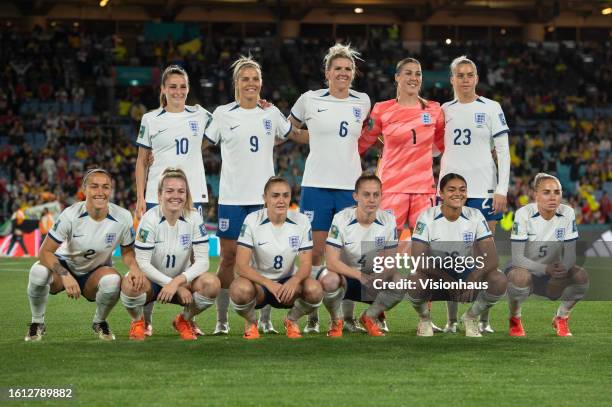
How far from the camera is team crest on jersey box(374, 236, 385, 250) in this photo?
25.9 feet

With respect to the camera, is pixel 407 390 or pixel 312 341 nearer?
pixel 407 390

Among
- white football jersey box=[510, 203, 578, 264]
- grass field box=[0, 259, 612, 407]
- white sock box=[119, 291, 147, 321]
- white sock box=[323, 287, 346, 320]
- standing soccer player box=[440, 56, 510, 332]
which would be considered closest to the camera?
grass field box=[0, 259, 612, 407]

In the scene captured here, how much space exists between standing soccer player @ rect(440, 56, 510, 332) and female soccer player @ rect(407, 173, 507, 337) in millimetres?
516

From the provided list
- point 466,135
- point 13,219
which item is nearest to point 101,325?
point 466,135

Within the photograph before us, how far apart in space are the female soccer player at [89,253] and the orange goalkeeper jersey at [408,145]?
2077 millimetres

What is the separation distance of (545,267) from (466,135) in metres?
1.20

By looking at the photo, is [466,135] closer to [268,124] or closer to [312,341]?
[268,124]

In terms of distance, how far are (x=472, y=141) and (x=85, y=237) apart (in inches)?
121

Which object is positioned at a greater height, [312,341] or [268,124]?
[268,124]

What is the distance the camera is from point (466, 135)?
27.3 ft

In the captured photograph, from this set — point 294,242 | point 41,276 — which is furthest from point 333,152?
point 41,276

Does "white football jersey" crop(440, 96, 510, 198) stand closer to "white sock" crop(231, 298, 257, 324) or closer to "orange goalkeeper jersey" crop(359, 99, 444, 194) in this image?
"orange goalkeeper jersey" crop(359, 99, 444, 194)

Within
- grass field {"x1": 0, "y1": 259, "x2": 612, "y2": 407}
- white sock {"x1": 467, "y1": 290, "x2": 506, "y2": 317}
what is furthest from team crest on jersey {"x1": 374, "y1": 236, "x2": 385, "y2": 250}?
white sock {"x1": 467, "y1": 290, "x2": 506, "y2": 317}

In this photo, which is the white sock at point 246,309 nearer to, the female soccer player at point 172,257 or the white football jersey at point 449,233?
the female soccer player at point 172,257
